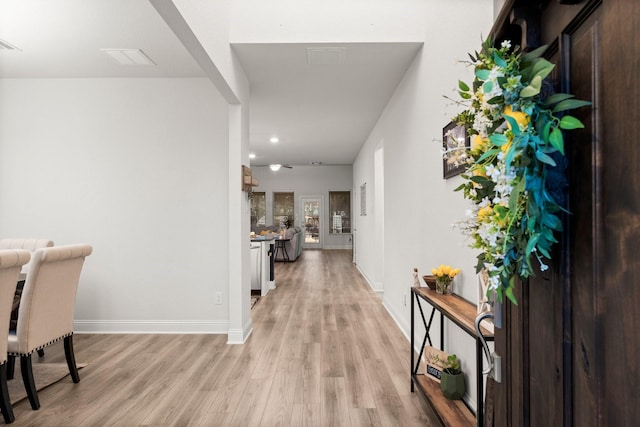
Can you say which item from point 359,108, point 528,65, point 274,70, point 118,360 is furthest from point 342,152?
point 528,65

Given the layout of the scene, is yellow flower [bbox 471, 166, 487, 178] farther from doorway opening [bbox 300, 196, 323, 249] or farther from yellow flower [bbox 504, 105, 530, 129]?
doorway opening [bbox 300, 196, 323, 249]

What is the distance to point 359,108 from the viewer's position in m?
5.11

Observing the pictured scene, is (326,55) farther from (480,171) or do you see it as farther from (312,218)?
A: (312,218)

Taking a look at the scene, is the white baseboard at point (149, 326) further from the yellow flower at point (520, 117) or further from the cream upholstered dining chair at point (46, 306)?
the yellow flower at point (520, 117)

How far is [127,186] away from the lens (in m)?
3.93

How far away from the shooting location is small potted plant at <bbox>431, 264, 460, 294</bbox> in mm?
2338

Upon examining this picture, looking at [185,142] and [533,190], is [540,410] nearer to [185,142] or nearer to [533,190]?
[533,190]

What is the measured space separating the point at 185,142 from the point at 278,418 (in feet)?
9.46

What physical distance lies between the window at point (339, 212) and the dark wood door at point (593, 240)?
11.7 metres

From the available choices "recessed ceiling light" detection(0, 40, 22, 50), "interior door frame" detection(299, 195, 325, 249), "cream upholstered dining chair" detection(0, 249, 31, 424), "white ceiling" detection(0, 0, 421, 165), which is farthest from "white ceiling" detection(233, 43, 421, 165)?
"interior door frame" detection(299, 195, 325, 249)

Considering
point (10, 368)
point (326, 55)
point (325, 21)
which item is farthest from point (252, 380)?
point (325, 21)

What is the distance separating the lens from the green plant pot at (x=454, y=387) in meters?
2.14

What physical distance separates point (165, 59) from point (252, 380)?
2937mm

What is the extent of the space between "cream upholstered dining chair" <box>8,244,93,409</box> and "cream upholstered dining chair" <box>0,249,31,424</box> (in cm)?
16
